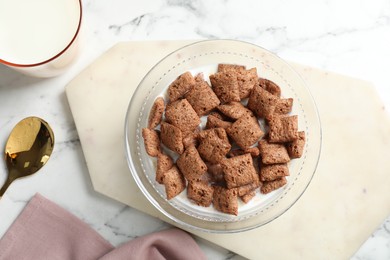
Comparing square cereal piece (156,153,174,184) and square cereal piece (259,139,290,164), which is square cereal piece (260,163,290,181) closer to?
square cereal piece (259,139,290,164)

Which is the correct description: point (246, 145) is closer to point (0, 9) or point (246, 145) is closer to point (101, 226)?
point (101, 226)

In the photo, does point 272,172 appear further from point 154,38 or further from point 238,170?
point 154,38

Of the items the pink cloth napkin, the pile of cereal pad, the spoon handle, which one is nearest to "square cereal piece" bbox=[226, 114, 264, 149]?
the pile of cereal pad

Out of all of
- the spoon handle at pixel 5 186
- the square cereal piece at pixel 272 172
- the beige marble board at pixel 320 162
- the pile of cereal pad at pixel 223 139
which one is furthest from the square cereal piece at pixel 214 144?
the spoon handle at pixel 5 186

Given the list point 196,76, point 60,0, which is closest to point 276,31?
point 196,76

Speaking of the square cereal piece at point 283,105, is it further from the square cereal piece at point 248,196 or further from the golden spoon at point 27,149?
the golden spoon at point 27,149

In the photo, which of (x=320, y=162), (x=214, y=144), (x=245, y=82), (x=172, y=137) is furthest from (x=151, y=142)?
(x=320, y=162)
